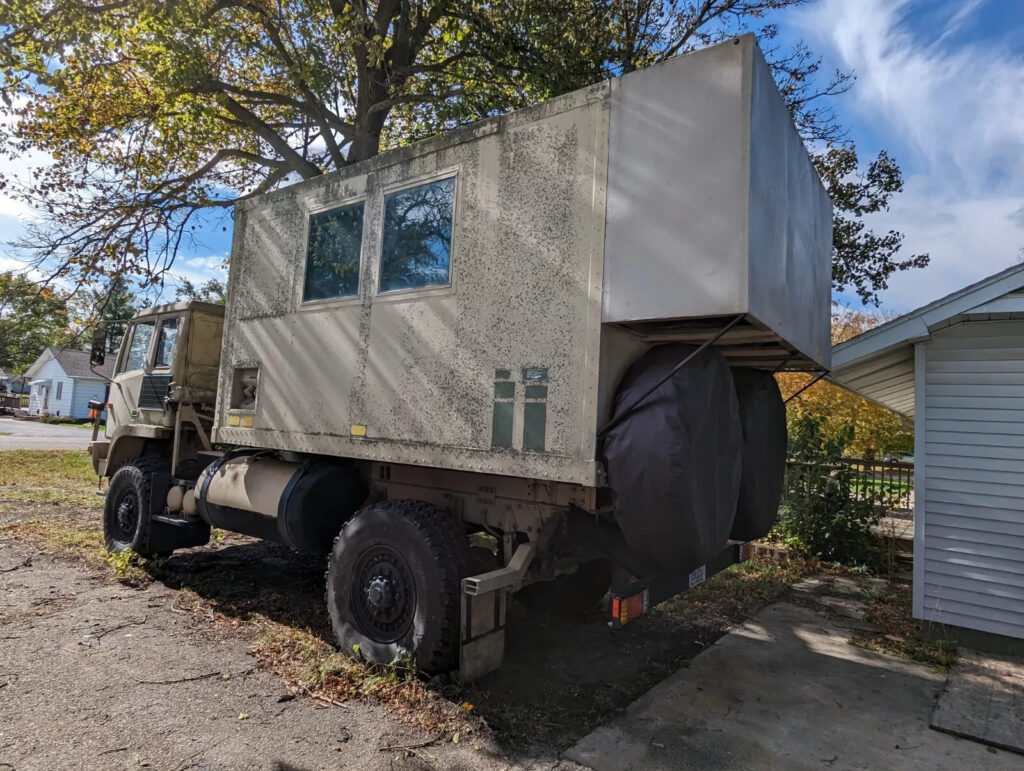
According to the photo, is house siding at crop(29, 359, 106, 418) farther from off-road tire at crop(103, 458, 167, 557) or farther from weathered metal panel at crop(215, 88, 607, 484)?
weathered metal panel at crop(215, 88, 607, 484)

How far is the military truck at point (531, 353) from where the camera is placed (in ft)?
10.0

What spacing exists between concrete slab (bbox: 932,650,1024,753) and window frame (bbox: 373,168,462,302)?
4071 mm

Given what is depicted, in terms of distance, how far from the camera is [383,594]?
394 cm

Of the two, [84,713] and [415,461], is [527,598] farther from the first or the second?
[84,713]

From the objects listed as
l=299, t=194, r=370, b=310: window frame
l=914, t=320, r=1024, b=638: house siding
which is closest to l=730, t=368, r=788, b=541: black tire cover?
l=914, t=320, r=1024, b=638: house siding

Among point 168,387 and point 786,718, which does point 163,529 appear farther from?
point 786,718

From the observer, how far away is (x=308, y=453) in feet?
16.1

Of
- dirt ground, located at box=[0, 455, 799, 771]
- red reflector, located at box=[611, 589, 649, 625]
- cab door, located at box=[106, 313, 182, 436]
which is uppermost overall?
cab door, located at box=[106, 313, 182, 436]

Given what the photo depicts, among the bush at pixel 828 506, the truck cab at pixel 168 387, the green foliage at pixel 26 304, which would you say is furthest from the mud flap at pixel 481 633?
the green foliage at pixel 26 304

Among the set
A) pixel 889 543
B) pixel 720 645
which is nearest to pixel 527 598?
pixel 720 645

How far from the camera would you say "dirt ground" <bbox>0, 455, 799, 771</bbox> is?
2998mm

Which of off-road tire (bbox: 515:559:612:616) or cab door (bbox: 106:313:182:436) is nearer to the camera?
off-road tire (bbox: 515:559:612:616)

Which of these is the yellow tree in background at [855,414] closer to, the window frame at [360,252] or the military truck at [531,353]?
the military truck at [531,353]

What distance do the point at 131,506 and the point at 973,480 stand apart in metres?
8.29
